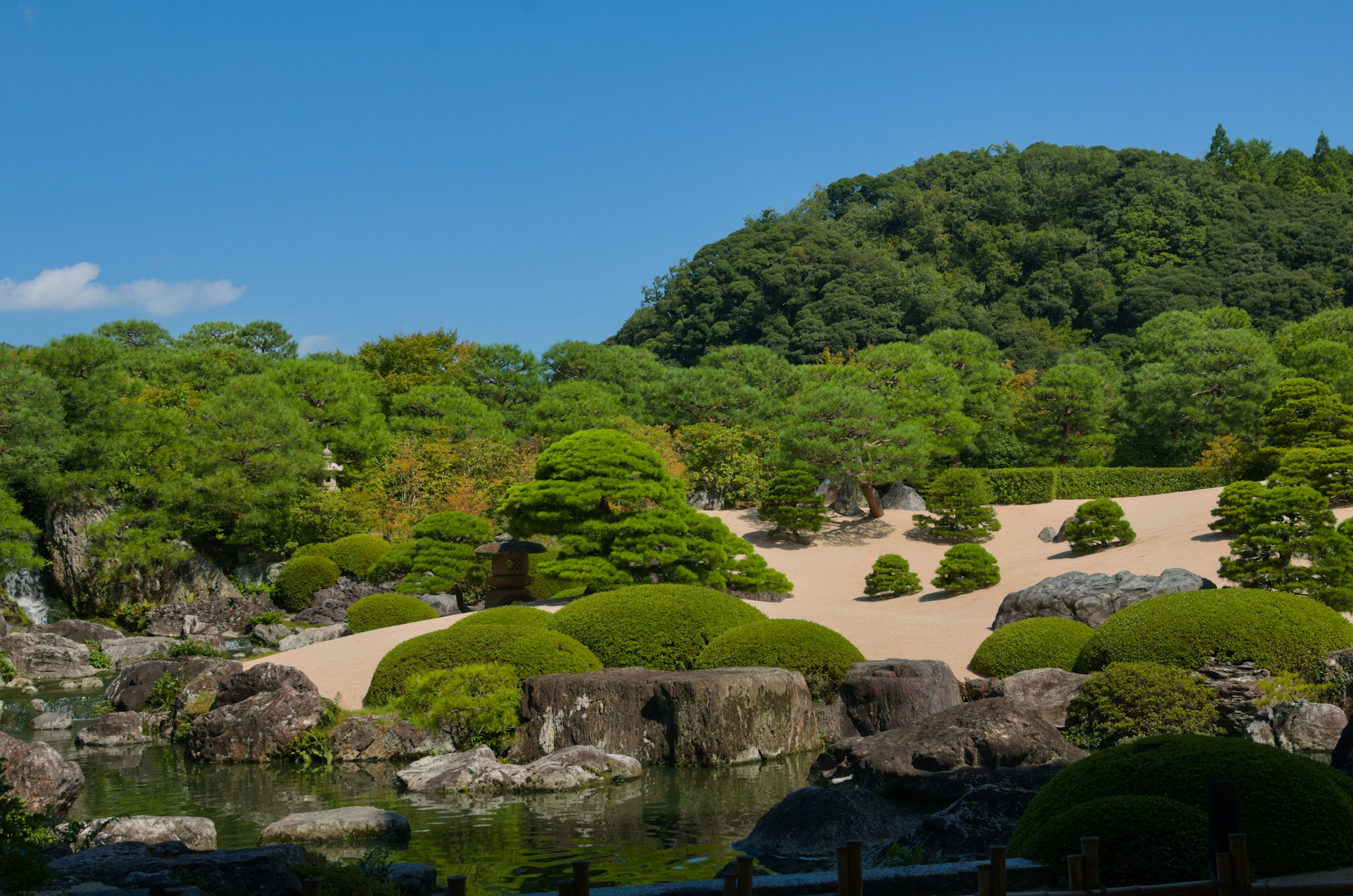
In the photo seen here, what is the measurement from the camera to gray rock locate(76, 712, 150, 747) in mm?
12070

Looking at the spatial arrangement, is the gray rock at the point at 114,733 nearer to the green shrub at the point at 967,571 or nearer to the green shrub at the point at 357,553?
the green shrub at the point at 357,553

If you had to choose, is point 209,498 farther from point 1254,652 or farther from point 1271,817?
point 1271,817

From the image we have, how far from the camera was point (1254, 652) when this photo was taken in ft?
34.4

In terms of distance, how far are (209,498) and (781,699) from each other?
18.3 m

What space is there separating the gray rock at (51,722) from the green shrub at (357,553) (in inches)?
372

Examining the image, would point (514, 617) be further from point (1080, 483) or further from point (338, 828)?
point (1080, 483)

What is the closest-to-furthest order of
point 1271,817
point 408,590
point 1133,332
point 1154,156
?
point 1271,817, point 408,590, point 1133,332, point 1154,156

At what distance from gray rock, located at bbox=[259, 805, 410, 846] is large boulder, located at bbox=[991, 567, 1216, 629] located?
9546 millimetres

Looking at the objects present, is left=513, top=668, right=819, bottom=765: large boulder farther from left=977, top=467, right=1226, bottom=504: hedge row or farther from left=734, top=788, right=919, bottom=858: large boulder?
left=977, top=467, right=1226, bottom=504: hedge row

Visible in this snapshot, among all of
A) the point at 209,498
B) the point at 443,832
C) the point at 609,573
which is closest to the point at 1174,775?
the point at 443,832

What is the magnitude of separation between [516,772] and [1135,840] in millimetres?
6066

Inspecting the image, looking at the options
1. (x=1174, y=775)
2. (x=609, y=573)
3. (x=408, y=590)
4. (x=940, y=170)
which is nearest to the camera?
(x=1174, y=775)

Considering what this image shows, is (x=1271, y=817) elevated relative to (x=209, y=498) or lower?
lower

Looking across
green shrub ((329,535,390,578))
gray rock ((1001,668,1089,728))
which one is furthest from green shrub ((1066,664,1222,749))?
green shrub ((329,535,390,578))
